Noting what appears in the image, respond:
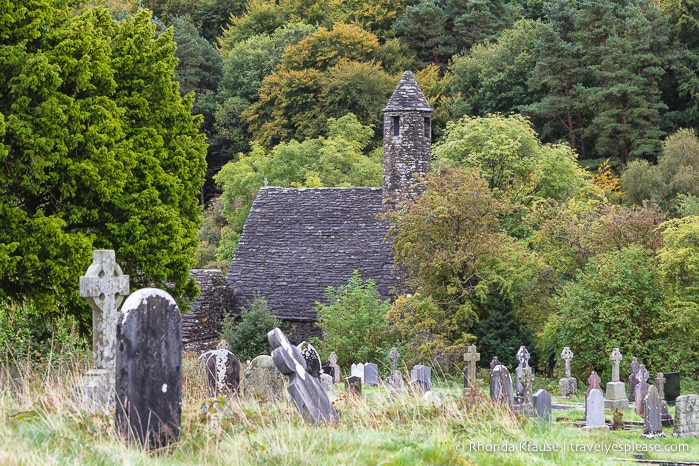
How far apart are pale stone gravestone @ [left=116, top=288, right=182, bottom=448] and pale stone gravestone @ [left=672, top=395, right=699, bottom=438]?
9436 millimetres

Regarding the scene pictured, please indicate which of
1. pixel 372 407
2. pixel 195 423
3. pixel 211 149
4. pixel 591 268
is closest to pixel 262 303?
pixel 591 268

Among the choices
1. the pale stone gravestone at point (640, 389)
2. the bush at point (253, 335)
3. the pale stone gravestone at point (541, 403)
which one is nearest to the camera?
the pale stone gravestone at point (541, 403)

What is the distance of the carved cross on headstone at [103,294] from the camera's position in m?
12.5

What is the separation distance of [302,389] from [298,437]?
1.60m

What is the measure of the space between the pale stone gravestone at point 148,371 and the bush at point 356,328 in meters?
20.2

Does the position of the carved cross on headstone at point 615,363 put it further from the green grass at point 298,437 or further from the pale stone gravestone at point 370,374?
the green grass at point 298,437

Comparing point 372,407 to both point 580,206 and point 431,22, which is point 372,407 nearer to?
point 580,206

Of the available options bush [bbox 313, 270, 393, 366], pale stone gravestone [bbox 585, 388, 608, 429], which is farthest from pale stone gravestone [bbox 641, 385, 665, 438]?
bush [bbox 313, 270, 393, 366]

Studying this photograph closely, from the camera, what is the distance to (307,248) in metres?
36.1

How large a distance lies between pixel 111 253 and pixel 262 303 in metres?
18.6

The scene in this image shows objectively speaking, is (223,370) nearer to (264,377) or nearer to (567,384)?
(264,377)

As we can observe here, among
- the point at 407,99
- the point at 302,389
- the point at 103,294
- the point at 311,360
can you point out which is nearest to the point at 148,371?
the point at 302,389

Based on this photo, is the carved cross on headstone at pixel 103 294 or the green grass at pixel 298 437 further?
the carved cross on headstone at pixel 103 294

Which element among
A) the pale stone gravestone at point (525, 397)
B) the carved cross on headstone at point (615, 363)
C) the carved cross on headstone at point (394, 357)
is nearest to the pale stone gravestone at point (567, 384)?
the carved cross on headstone at point (615, 363)
